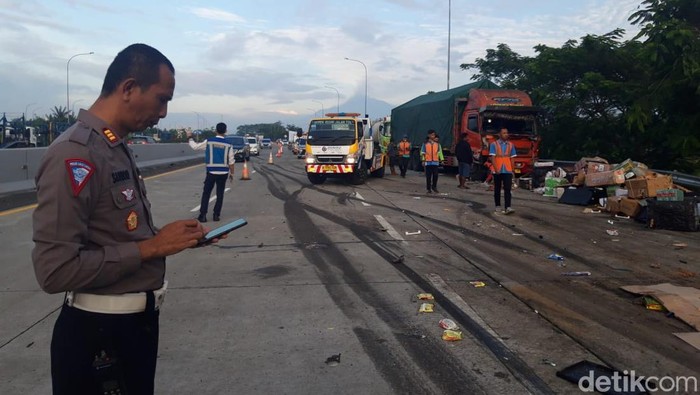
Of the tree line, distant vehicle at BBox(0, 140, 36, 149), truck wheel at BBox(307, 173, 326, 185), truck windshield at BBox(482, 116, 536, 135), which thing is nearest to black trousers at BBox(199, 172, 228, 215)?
truck wheel at BBox(307, 173, 326, 185)

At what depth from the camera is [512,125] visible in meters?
21.4

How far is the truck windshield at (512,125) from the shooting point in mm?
21156

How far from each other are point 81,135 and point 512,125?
2071 cm

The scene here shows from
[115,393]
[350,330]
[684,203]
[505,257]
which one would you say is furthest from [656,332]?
[684,203]

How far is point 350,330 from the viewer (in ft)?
17.7

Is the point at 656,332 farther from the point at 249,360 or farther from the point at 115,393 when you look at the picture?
the point at 115,393

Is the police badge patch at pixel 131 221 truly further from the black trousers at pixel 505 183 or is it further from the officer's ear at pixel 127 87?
the black trousers at pixel 505 183

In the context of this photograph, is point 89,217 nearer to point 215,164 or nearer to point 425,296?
point 425,296

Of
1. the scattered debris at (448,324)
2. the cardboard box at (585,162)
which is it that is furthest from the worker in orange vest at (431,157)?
the scattered debris at (448,324)

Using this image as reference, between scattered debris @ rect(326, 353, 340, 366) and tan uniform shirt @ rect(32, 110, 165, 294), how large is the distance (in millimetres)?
2661

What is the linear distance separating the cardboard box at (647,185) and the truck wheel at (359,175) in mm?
10069

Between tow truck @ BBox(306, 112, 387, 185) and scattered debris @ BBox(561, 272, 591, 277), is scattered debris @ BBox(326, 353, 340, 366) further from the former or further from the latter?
tow truck @ BBox(306, 112, 387, 185)

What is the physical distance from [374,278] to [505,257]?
2425 millimetres

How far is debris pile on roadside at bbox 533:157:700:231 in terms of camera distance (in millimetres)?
11180
